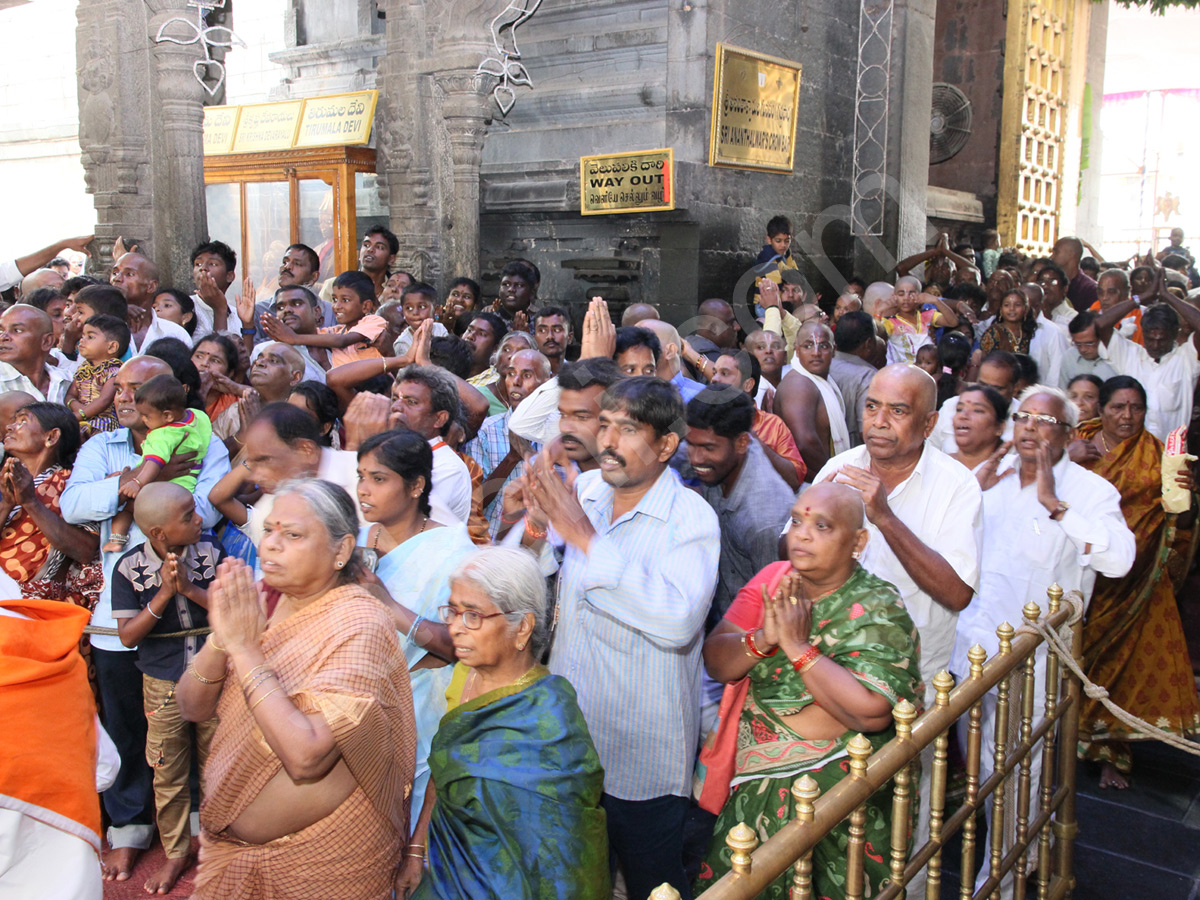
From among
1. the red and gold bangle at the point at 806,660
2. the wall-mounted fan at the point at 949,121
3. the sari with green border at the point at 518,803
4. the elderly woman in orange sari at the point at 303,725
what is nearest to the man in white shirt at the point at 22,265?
the elderly woman in orange sari at the point at 303,725

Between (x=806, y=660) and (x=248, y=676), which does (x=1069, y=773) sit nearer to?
(x=806, y=660)

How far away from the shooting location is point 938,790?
7.55ft

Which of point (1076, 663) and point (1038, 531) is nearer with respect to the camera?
point (1076, 663)

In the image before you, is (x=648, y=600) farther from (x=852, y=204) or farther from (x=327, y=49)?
(x=327, y=49)

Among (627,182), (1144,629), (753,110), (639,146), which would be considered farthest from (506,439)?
(753,110)

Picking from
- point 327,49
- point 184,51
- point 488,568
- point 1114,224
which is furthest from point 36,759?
point 1114,224

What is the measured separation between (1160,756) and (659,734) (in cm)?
309

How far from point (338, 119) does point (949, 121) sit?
360 inches

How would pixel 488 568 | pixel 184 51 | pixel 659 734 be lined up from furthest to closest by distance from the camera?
1. pixel 184 51
2. pixel 659 734
3. pixel 488 568

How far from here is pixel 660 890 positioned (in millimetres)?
1403

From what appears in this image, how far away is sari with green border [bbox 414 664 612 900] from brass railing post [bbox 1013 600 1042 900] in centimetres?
122

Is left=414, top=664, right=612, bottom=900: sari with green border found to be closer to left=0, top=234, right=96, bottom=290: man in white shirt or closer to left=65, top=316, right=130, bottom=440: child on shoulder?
left=65, top=316, right=130, bottom=440: child on shoulder

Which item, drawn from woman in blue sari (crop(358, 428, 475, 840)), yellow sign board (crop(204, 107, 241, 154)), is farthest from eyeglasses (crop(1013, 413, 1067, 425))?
yellow sign board (crop(204, 107, 241, 154))

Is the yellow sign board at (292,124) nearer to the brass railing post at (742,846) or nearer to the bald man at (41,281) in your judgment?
the bald man at (41,281)
